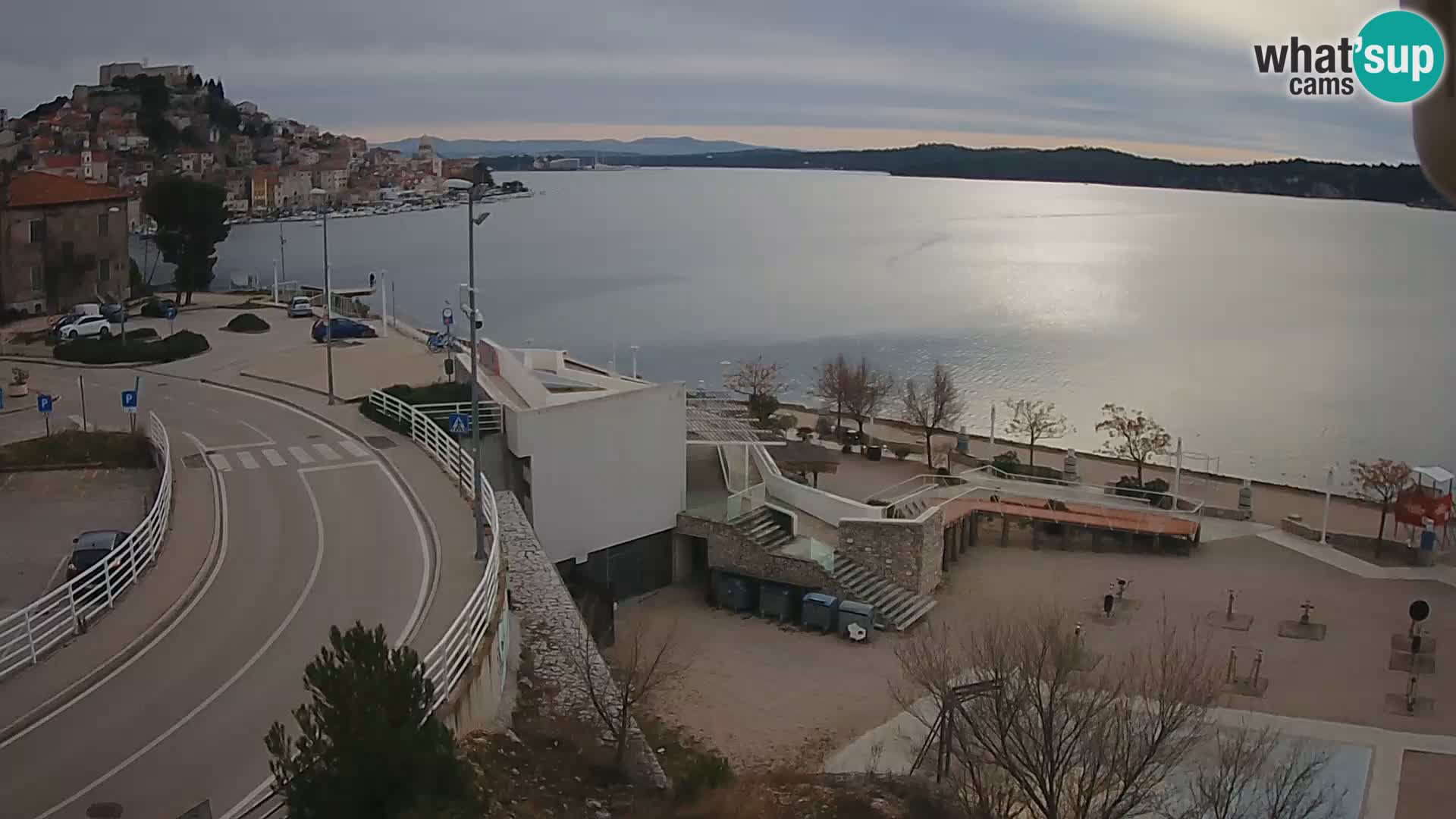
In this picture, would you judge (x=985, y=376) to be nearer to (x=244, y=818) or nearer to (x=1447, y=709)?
(x=1447, y=709)

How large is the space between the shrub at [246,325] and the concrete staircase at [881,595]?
83.7ft

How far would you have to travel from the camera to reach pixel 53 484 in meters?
22.8

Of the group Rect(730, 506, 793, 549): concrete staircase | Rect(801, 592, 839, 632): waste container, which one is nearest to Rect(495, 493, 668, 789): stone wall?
Rect(730, 506, 793, 549): concrete staircase

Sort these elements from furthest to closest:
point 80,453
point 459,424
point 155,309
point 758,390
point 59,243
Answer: point 758,390, point 59,243, point 155,309, point 80,453, point 459,424

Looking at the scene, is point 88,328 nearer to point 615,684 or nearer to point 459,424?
point 459,424

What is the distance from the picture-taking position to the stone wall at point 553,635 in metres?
14.0

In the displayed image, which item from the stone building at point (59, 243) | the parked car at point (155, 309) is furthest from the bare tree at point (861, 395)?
the stone building at point (59, 243)

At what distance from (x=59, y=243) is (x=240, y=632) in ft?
124

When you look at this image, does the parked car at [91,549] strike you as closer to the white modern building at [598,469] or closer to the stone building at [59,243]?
the white modern building at [598,469]

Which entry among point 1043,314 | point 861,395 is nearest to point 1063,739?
point 861,395

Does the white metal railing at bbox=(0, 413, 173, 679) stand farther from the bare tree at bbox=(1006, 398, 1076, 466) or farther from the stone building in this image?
the stone building

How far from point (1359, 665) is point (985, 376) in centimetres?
4841

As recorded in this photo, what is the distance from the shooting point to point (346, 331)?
1518 inches

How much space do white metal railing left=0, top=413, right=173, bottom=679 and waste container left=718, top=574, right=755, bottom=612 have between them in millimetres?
10594
